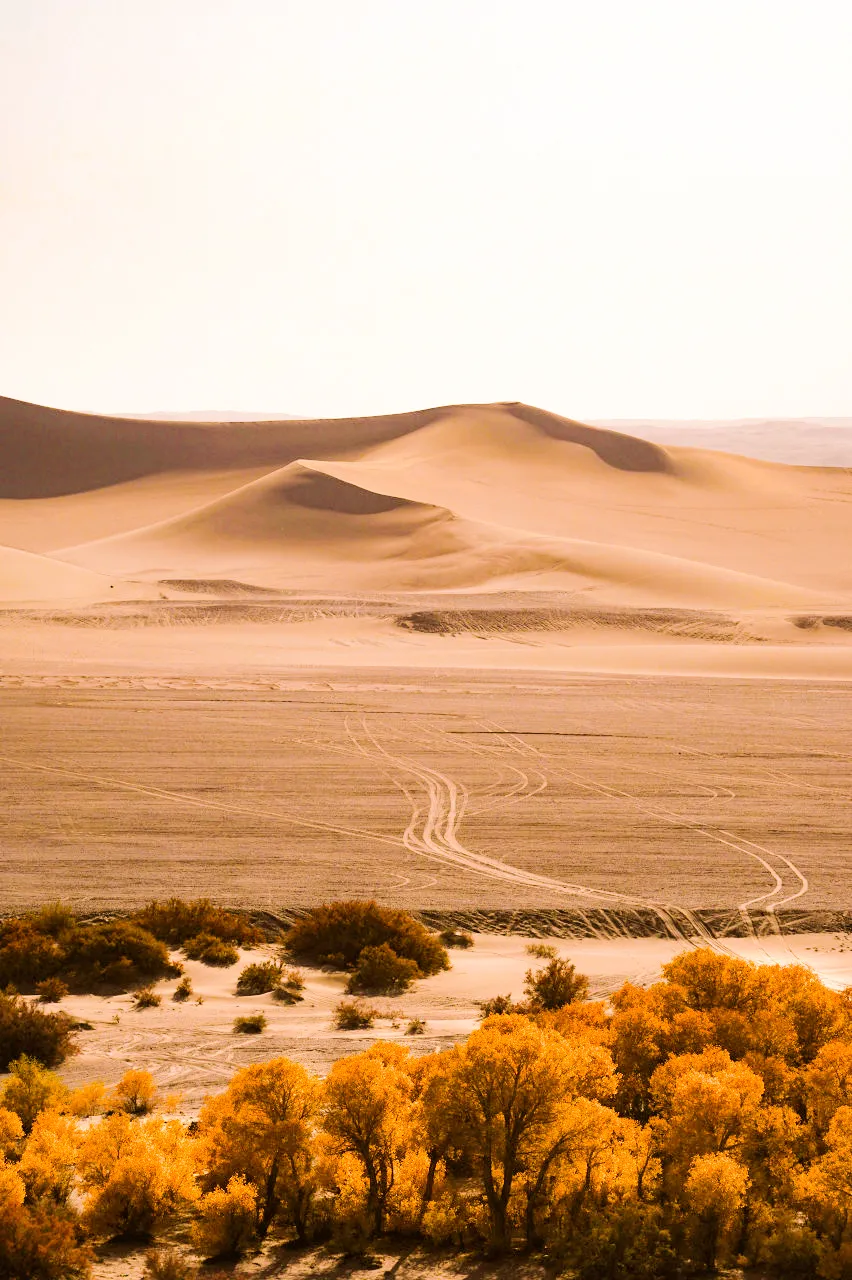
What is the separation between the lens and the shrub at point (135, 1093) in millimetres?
10016

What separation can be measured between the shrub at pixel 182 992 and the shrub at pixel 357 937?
155 cm

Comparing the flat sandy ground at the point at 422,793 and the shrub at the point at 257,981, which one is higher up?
the flat sandy ground at the point at 422,793

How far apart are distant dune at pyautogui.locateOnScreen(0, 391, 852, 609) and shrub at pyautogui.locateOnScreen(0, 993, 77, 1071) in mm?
38868

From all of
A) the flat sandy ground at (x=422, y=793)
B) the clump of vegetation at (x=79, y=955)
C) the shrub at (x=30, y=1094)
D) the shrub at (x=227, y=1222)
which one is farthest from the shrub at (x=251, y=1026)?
the flat sandy ground at (x=422, y=793)

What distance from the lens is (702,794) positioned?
70.2 feet

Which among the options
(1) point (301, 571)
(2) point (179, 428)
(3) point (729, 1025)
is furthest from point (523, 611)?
(2) point (179, 428)

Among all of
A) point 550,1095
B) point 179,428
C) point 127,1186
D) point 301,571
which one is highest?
point 179,428

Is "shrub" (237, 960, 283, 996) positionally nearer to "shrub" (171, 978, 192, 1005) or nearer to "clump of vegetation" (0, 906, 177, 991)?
"shrub" (171, 978, 192, 1005)

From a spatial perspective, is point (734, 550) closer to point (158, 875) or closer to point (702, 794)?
point (702, 794)

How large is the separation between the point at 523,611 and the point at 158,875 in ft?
97.8

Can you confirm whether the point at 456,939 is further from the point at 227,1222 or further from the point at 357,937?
the point at 227,1222

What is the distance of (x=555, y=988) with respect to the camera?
12.8m

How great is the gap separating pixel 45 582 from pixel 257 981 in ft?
138

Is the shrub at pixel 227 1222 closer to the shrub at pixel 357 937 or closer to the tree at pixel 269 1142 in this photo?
the tree at pixel 269 1142
